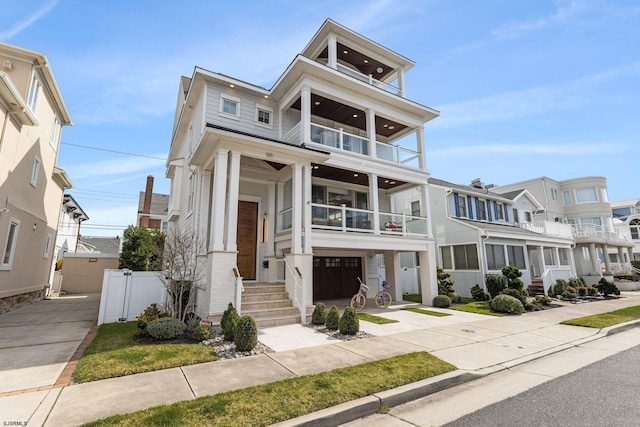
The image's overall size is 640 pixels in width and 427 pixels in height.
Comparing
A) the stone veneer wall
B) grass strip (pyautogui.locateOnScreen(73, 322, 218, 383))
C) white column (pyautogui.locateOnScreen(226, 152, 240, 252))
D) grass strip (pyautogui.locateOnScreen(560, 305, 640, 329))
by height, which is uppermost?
white column (pyautogui.locateOnScreen(226, 152, 240, 252))

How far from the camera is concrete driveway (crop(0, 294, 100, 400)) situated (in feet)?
14.5

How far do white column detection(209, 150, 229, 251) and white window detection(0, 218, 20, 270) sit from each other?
828 centimetres

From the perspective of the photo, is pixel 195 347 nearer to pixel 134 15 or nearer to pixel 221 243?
pixel 221 243

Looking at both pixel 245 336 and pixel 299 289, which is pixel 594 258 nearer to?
pixel 299 289

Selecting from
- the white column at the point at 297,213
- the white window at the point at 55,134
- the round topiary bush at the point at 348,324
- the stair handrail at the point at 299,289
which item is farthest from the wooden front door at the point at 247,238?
the white window at the point at 55,134

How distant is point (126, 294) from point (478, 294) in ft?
52.6

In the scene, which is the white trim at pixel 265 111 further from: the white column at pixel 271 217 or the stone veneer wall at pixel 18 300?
the stone veneer wall at pixel 18 300

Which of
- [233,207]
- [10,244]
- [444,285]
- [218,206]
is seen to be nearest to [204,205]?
[218,206]

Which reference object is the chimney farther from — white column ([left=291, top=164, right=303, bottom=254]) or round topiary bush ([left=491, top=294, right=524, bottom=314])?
round topiary bush ([left=491, top=294, right=524, bottom=314])

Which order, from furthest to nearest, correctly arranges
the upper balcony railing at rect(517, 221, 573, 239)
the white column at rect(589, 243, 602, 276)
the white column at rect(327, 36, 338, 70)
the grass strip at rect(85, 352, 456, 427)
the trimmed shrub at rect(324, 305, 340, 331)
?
the white column at rect(589, 243, 602, 276) → the upper balcony railing at rect(517, 221, 573, 239) → the white column at rect(327, 36, 338, 70) → the trimmed shrub at rect(324, 305, 340, 331) → the grass strip at rect(85, 352, 456, 427)

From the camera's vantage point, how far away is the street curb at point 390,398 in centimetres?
351

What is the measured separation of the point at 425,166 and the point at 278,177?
726 centimetres

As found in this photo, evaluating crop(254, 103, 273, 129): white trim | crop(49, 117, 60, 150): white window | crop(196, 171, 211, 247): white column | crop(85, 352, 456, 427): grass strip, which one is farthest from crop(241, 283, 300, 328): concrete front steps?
Answer: crop(49, 117, 60, 150): white window

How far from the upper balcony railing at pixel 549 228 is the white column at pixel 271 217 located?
2003cm
